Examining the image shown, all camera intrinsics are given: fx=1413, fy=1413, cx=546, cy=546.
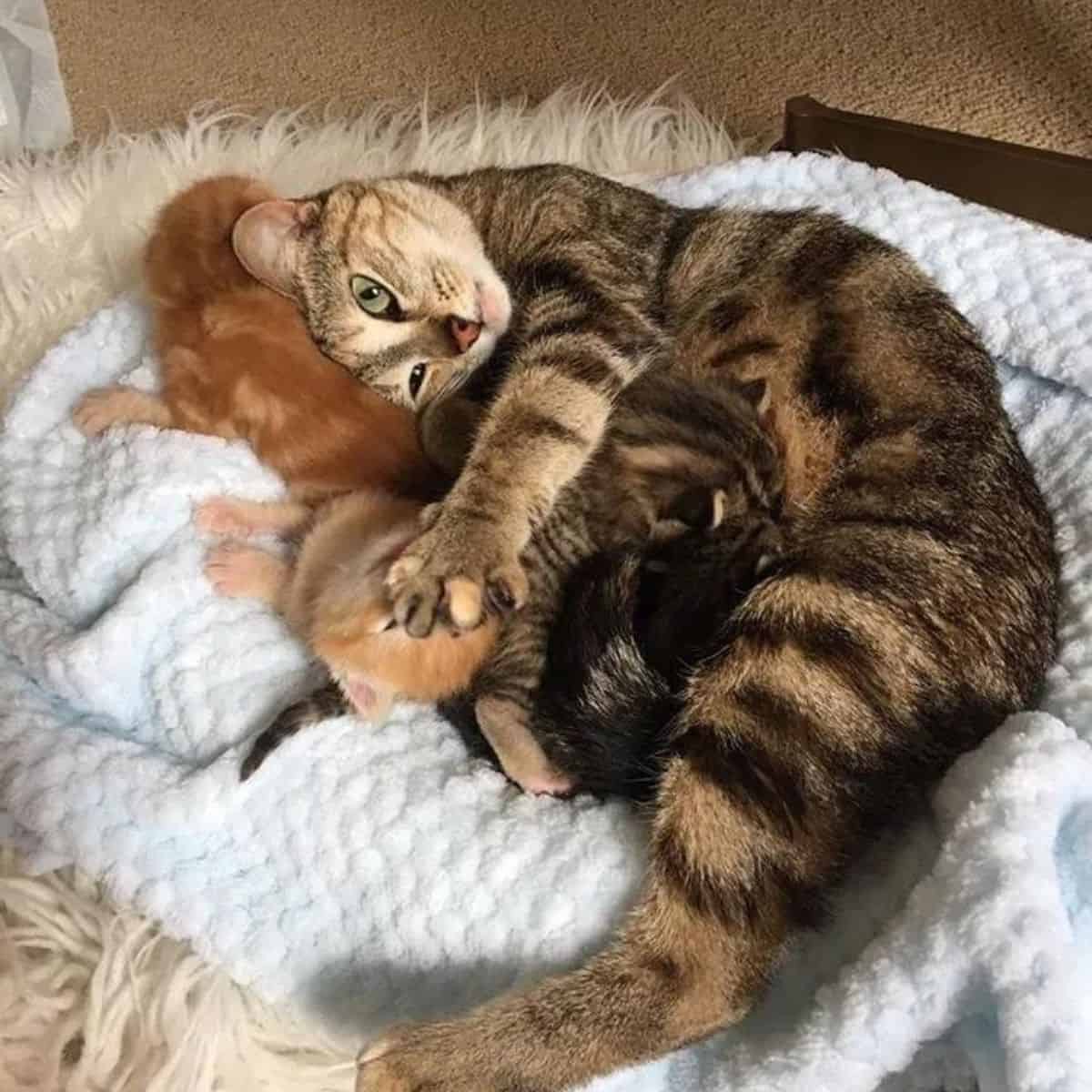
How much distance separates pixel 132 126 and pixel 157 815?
136 cm

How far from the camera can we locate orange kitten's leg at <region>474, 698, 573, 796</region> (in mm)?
1103

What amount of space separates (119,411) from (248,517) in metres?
0.19

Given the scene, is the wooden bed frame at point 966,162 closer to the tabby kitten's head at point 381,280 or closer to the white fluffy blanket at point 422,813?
the white fluffy blanket at point 422,813

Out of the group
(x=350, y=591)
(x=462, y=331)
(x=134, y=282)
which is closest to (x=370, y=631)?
(x=350, y=591)

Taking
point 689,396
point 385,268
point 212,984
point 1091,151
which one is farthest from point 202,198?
point 1091,151

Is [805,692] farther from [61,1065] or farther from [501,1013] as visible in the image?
[61,1065]

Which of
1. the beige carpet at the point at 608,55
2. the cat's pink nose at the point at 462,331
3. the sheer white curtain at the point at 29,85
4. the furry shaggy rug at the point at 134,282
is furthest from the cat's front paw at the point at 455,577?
the sheer white curtain at the point at 29,85

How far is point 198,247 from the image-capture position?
1.33 metres

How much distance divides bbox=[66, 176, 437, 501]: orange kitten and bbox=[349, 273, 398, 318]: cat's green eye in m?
0.06

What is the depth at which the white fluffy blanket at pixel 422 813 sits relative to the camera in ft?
3.06

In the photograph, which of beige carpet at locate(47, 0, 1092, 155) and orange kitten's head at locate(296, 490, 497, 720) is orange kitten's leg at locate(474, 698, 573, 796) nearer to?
orange kitten's head at locate(296, 490, 497, 720)

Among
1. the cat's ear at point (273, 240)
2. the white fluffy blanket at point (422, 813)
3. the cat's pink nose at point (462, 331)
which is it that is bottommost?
the white fluffy blanket at point (422, 813)

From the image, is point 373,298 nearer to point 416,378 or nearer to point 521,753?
point 416,378

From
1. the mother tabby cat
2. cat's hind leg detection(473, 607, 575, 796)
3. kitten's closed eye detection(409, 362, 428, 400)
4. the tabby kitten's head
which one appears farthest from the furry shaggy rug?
kitten's closed eye detection(409, 362, 428, 400)
